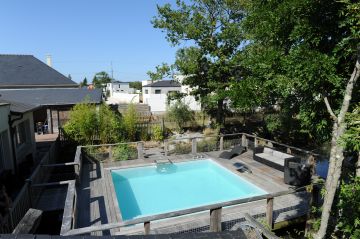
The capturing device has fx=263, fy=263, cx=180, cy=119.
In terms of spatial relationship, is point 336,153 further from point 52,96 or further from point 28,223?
point 52,96

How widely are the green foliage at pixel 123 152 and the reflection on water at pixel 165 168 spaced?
1395 millimetres

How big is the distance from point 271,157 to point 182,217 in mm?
5591

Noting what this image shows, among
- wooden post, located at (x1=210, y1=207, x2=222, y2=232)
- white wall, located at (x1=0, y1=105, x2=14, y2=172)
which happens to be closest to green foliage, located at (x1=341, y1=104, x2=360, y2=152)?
wooden post, located at (x1=210, y1=207, x2=222, y2=232)

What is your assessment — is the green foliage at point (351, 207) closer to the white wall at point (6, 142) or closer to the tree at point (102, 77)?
the white wall at point (6, 142)

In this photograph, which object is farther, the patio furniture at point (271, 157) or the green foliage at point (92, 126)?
the green foliage at point (92, 126)

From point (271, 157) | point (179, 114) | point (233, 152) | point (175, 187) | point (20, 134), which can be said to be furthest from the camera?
point (179, 114)

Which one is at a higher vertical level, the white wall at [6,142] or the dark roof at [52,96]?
the dark roof at [52,96]

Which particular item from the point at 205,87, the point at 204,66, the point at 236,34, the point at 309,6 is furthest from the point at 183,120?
the point at 309,6

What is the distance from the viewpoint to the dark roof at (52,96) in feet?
58.5

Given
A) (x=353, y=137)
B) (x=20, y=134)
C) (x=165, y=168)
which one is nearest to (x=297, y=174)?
(x=165, y=168)

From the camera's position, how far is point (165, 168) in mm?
11219

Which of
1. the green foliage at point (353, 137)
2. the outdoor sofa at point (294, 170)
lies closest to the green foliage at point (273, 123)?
the outdoor sofa at point (294, 170)

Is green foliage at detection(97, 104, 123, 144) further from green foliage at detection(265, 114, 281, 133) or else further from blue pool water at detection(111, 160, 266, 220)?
green foliage at detection(265, 114, 281, 133)

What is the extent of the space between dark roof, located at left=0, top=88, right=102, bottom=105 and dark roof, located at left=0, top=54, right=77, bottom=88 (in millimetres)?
3802
